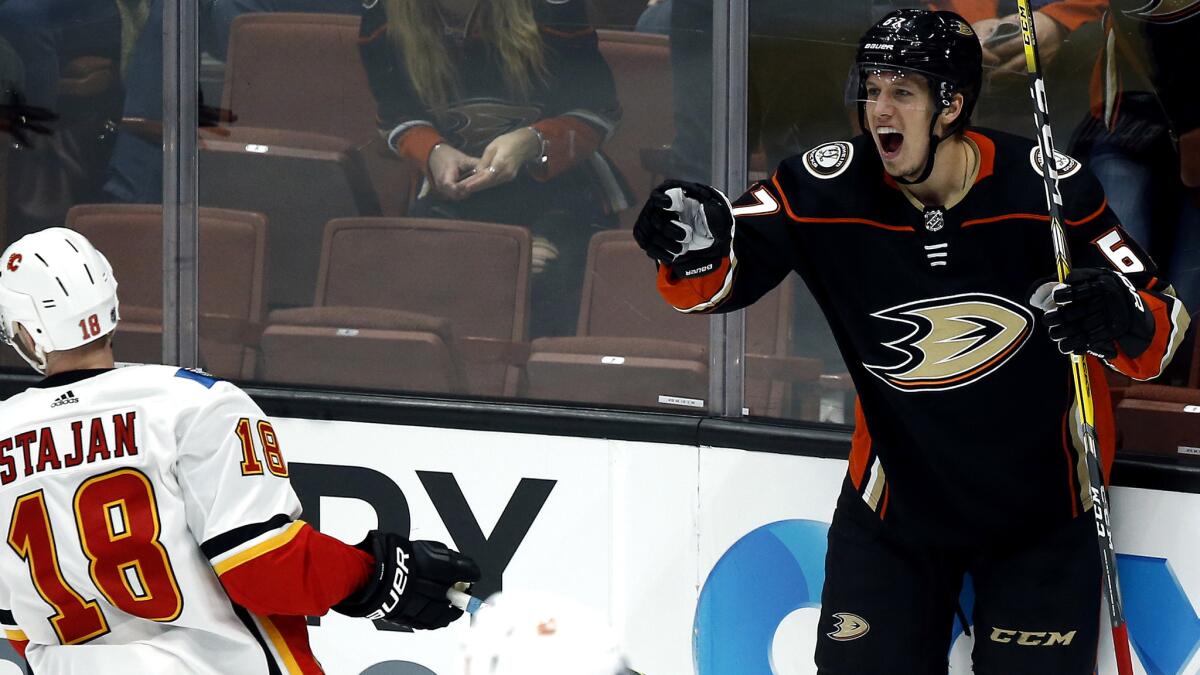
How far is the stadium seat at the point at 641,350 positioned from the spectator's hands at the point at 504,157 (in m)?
0.23

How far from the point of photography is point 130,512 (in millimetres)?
2193

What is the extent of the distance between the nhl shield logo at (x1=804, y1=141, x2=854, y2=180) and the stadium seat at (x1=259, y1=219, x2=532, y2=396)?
0.90 meters

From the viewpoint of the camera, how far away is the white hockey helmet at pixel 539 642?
1103 millimetres

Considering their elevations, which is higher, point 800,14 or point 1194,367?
point 800,14

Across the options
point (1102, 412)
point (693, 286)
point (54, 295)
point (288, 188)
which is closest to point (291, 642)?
point (54, 295)

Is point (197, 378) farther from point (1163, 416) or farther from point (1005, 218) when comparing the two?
point (1163, 416)

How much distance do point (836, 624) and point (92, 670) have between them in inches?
46.4

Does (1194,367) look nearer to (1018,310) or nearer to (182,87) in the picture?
(1018,310)

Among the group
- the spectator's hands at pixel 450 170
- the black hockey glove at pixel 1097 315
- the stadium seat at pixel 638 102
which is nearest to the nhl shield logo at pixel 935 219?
the black hockey glove at pixel 1097 315

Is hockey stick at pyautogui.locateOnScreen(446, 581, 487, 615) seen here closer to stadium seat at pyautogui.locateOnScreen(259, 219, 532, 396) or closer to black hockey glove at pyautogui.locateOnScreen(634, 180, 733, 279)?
black hockey glove at pyautogui.locateOnScreen(634, 180, 733, 279)

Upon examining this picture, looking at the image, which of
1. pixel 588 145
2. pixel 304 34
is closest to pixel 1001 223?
pixel 588 145

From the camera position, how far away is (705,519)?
124 inches

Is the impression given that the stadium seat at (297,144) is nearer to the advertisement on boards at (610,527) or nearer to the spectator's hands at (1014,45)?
the advertisement on boards at (610,527)

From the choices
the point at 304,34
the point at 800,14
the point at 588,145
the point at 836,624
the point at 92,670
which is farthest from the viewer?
the point at 304,34
